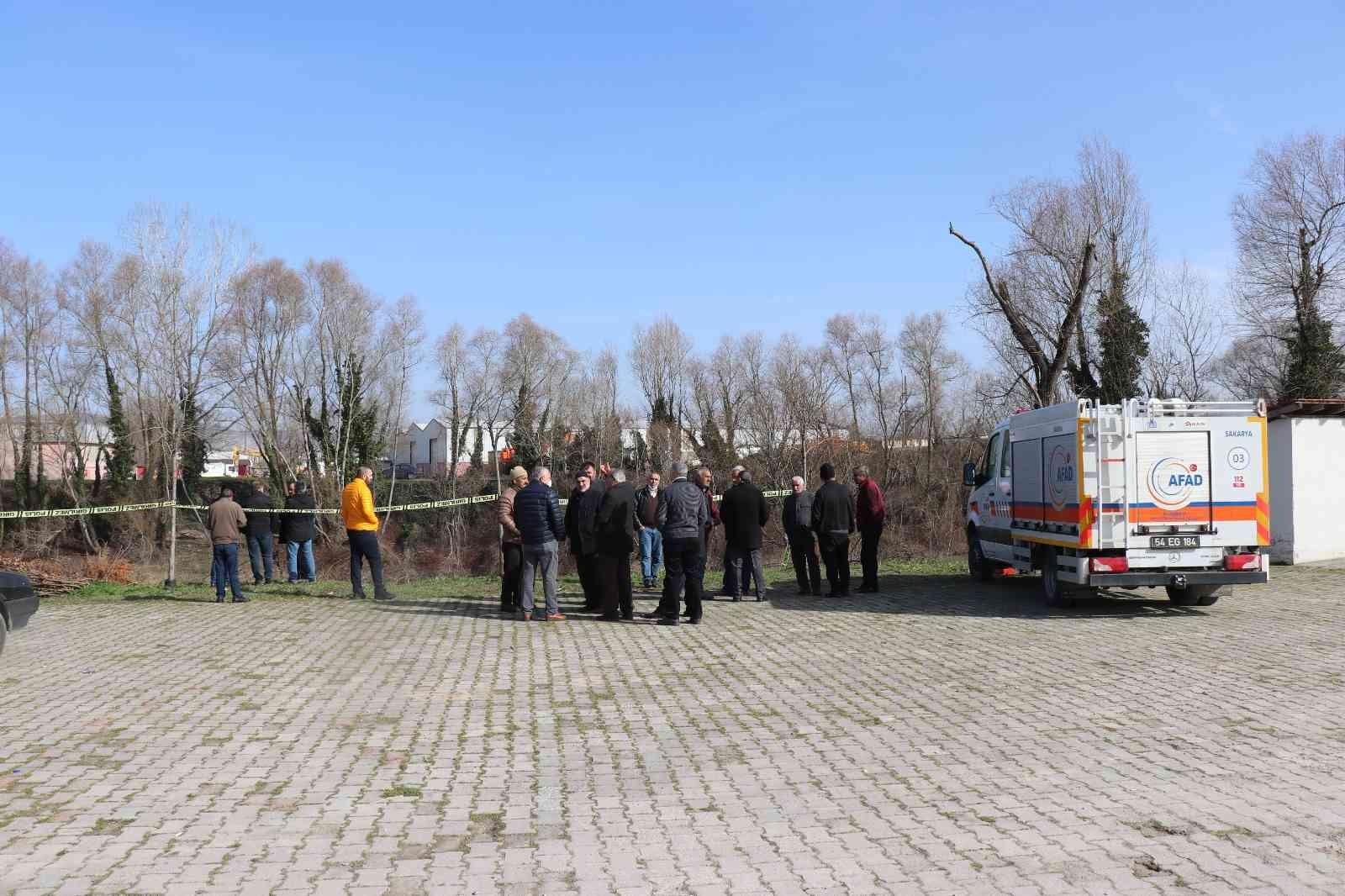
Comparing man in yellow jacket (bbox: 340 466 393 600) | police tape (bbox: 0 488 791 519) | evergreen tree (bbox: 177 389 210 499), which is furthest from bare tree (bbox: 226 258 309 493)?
man in yellow jacket (bbox: 340 466 393 600)

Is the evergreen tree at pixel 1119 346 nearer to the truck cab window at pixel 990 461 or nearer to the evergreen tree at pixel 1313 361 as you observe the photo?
the evergreen tree at pixel 1313 361

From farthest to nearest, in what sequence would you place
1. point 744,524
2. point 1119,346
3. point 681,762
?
1. point 1119,346
2. point 744,524
3. point 681,762

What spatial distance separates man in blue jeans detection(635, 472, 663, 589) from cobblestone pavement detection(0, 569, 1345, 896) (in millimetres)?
2123

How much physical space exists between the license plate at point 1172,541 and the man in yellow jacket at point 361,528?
374 inches

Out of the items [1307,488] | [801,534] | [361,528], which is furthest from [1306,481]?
[361,528]

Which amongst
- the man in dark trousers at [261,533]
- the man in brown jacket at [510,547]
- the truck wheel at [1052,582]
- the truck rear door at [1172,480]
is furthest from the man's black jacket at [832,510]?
the man in dark trousers at [261,533]

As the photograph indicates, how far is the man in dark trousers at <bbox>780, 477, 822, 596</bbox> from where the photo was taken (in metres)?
15.3

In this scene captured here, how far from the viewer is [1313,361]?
3631 centimetres

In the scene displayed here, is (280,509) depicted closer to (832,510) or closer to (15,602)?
(15,602)

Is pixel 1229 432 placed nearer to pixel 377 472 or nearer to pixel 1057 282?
pixel 1057 282

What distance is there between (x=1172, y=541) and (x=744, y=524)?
5124 millimetres

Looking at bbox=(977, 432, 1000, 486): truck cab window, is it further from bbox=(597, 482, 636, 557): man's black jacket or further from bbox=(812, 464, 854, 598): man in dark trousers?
bbox=(597, 482, 636, 557): man's black jacket

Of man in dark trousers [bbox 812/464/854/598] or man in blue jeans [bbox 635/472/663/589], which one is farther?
man in dark trousers [bbox 812/464/854/598]

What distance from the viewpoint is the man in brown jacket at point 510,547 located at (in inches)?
540
